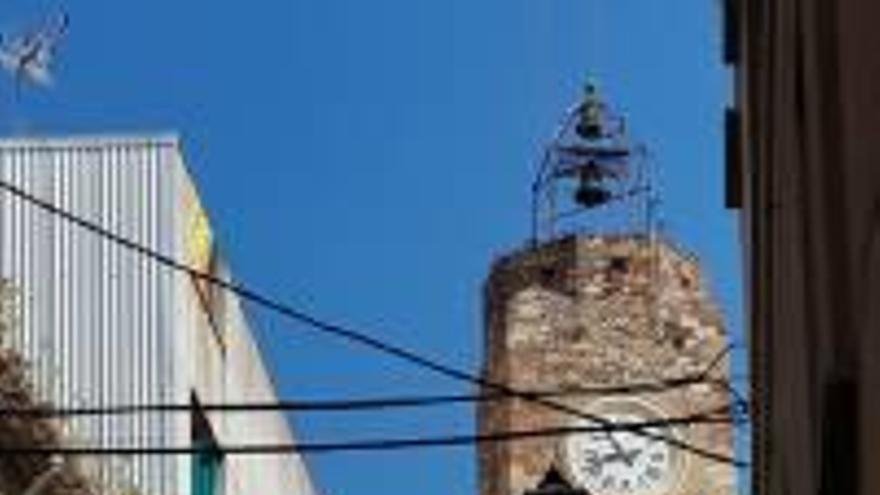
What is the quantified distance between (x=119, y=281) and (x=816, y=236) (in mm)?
20156

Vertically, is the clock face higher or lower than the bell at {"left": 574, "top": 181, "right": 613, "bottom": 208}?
lower

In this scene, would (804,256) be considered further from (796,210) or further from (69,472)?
(69,472)

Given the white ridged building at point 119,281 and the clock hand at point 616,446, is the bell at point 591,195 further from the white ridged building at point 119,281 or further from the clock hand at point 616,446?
the white ridged building at point 119,281

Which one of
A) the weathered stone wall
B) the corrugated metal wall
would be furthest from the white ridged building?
the weathered stone wall

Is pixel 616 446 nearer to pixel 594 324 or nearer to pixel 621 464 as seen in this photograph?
pixel 621 464

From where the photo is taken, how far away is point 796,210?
1295 centimetres

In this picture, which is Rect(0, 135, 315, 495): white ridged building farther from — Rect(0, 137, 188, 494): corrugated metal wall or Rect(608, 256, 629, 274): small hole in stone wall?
Rect(608, 256, 629, 274): small hole in stone wall

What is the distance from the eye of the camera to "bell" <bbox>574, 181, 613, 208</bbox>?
58.4 meters

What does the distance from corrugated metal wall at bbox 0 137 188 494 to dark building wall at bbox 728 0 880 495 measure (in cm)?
1419

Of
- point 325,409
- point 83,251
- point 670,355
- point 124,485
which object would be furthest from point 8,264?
point 670,355

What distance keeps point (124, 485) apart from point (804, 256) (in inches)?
605

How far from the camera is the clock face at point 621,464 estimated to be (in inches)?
2256

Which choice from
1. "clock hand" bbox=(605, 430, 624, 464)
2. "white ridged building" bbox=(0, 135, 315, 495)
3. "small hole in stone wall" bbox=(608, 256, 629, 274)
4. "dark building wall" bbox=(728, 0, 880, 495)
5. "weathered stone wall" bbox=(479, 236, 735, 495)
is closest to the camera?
"dark building wall" bbox=(728, 0, 880, 495)

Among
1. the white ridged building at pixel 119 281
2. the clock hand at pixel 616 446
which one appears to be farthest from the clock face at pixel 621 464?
the white ridged building at pixel 119 281
